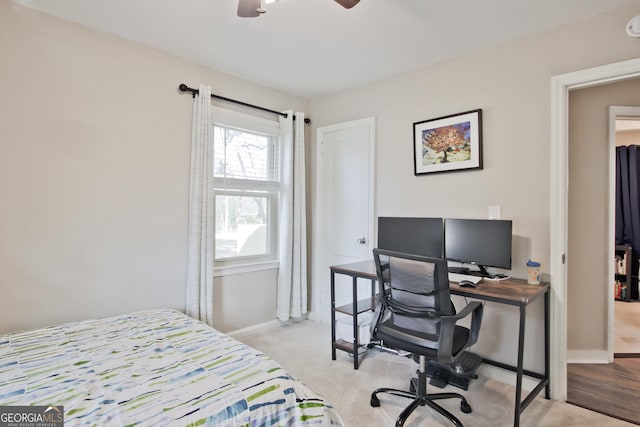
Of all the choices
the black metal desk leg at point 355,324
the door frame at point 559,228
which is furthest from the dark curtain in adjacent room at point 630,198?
the black metal desk leg at point 355,324

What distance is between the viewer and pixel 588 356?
2.78 metres


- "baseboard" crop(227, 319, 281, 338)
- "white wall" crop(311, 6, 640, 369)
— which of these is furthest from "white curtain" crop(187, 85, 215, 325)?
"white wall" crop(311, 6, 640, 369)

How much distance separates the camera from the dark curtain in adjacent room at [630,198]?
4223 mm

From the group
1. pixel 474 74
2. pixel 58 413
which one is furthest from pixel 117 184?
pixel 474 74

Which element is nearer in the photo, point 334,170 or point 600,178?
point 600,178

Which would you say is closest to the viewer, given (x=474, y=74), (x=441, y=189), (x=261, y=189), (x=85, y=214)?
(x=85, y=214)

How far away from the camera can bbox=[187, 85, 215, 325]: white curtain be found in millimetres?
2795

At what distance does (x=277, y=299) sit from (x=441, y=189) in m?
2.01

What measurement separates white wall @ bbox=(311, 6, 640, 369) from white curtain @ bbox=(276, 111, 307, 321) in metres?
1.04

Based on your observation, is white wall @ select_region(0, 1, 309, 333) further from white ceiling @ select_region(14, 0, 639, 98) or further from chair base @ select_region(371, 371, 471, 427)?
chair base @ select_region(371, 371, 471, 427)

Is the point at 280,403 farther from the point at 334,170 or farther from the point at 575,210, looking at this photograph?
the point at 575,210

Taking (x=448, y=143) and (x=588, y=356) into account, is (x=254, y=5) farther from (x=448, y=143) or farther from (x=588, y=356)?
(x=588, y=356)

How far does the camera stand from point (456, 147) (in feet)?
8.95

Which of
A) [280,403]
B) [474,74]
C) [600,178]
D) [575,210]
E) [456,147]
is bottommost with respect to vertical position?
[280,403]
